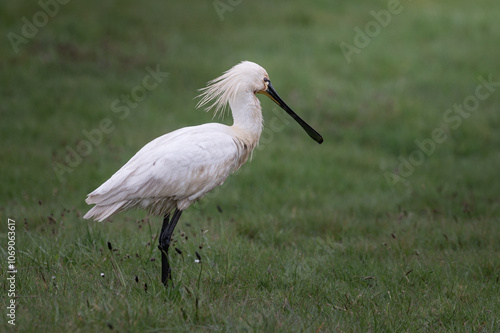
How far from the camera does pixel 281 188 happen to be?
9.38m

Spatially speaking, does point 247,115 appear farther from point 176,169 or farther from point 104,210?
point 104,210

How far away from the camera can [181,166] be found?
5.00 metres

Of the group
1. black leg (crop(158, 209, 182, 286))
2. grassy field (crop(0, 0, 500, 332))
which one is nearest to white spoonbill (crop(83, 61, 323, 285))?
black leg (crop(158, 209, 182, 286))

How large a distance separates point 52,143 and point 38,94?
193 cm

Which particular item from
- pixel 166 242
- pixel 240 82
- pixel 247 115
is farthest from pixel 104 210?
pixel 240 82

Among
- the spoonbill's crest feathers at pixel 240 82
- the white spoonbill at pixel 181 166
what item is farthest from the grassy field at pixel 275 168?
the spoonbill's crest feathers at pixel 240 82

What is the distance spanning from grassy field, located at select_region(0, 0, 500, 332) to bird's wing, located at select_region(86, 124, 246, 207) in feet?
1.93

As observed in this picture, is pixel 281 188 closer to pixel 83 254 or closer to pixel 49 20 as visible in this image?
pixel 83 254

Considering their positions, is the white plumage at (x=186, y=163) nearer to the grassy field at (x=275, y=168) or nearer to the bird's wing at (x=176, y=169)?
the bird's wing at (x=176, y=169)

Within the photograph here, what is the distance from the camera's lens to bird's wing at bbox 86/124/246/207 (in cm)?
487

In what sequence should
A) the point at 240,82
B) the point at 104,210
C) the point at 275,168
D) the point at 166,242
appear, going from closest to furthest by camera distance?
the point at 104,210
the point at 166,242
the point at 240,82
the point at 275,168

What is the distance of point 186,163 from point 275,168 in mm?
4900

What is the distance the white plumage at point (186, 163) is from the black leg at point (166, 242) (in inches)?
3.7

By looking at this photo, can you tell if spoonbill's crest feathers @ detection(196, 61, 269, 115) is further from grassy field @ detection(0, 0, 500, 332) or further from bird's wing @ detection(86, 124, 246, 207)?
grassy field @ detection(0, 0, 500, 332)
